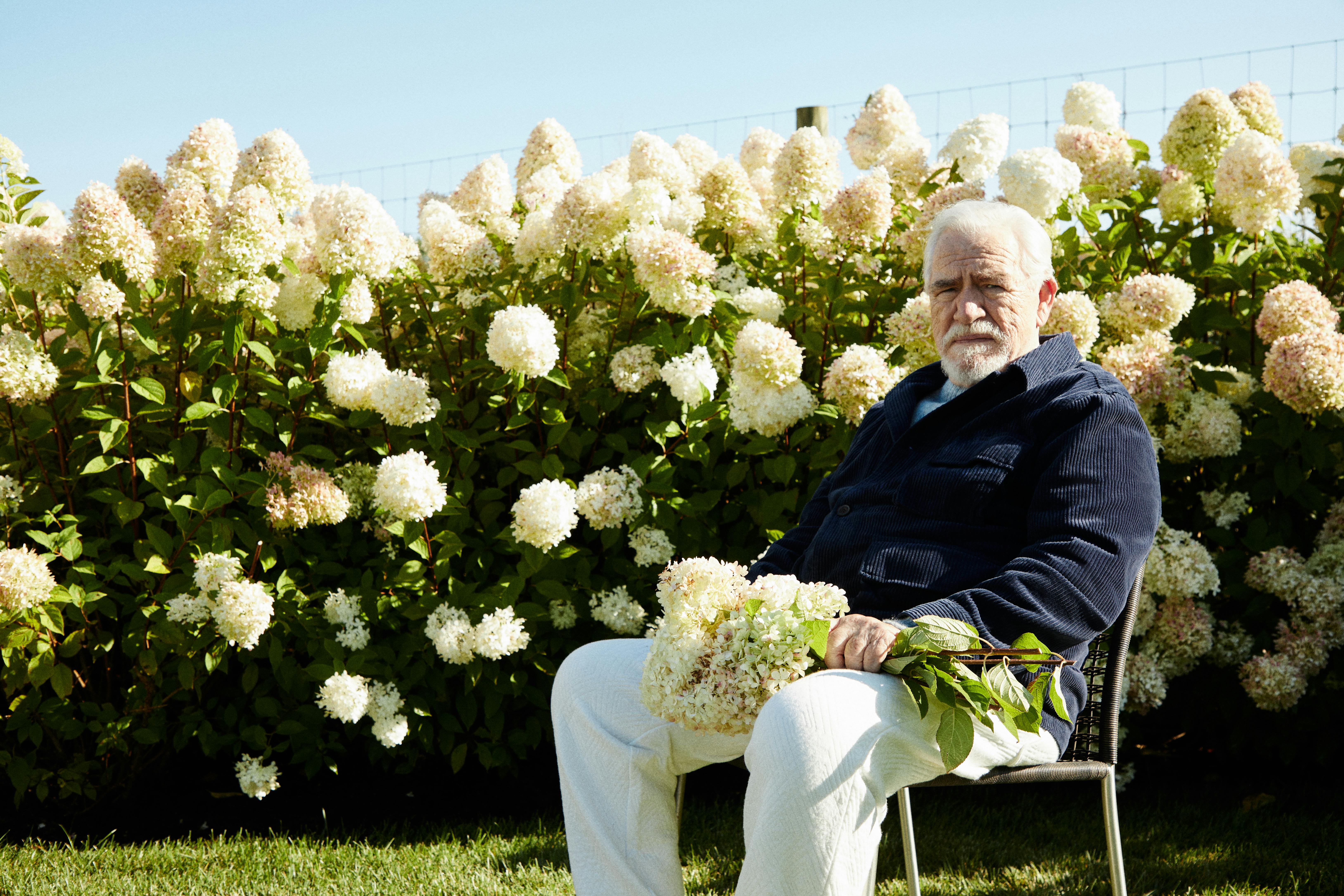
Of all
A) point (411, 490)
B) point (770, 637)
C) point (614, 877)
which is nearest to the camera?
point (770, 637)

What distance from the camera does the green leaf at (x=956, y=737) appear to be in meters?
1.50

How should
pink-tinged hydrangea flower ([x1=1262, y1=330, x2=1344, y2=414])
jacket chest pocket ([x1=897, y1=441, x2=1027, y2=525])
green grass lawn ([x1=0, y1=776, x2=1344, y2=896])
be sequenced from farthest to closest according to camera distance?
pink-tinged hydrangea flower ([x1=1262, y1=330, x2=1344, y2=414]) → green grass lawn ([x1=0, y1=776, x2=1344, y2=896]) → jacket chest pocket ([x1=897, y1=441, x2=1027, y2=525])

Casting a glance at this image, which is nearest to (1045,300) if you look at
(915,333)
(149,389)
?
(915,333)

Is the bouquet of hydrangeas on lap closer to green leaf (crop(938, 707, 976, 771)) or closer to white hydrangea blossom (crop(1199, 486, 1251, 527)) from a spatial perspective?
green leaf (crop(938, 707, 976, 771))

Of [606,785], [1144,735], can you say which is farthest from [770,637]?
[1144,735]

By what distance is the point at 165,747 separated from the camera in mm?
3111

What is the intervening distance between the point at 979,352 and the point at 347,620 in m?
1.80

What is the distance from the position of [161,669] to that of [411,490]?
984 millimetres

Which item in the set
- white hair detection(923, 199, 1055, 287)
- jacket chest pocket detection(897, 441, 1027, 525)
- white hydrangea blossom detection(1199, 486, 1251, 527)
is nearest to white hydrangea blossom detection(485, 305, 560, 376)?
white hair detection(923, 199, 1055, 287)

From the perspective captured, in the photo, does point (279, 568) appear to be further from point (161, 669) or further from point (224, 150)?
point (224, 150)

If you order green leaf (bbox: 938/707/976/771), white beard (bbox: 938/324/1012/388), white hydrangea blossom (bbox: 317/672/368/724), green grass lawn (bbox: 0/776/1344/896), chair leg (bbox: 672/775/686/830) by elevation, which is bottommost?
green grass lawn (bbox: 0/776/1344/896)

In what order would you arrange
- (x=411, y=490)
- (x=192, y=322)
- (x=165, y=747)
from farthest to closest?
(x=165, y=747)
(x=192, y=322)
(x=411, y=490)

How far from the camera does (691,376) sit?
2771 mm

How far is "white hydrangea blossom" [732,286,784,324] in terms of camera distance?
2.97m
